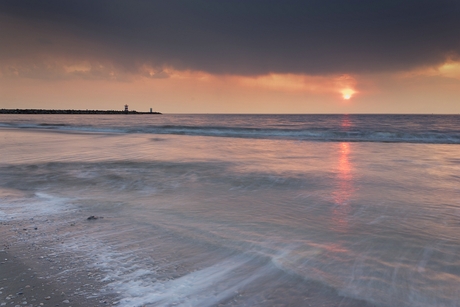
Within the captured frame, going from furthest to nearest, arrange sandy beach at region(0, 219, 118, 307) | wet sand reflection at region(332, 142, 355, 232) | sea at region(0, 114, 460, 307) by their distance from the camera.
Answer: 1. wet sand reflection at region(332, 142, 355, 232)
2. sea at region(0, 114, 460, 307)
3. sandy beach at region(0, 219, 118, 307)

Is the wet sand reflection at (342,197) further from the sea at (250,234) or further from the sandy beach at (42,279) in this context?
the sandy beach at (42,279)

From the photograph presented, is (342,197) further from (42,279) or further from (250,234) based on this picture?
(42,279)

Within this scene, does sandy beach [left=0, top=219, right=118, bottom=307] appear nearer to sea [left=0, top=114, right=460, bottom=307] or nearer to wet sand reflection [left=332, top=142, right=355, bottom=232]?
sea [left=0, top=114, right=460, bottom=307]

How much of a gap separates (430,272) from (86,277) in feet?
10.9

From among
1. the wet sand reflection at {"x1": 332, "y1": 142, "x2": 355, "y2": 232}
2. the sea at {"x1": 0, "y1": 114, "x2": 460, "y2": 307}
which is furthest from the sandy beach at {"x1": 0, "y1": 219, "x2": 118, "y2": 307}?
the wet sand reflection at {"x1": 332, "y1": 142, "x2": 355, "y2": 232}

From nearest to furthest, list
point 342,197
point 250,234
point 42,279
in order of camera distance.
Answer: point 42,279, point 250,234, point 342,197

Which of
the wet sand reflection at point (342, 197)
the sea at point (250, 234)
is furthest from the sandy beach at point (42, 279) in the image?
the wet sand reflection at point (342, 197)

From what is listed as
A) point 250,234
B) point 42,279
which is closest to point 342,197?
point 250,234

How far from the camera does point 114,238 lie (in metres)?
3.85

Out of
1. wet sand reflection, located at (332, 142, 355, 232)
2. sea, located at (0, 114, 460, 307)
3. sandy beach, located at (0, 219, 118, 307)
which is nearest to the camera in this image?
sandy beach, located at (0, 219, 118, 307)

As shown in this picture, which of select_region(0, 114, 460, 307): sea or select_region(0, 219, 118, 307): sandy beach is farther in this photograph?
select_region(0, 114, 460, 307): sea

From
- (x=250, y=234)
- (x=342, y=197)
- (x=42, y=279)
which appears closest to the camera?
(x=42, y=279)

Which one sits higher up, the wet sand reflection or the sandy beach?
the wet sand reflection

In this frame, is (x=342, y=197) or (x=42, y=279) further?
(x=342, y=197)
